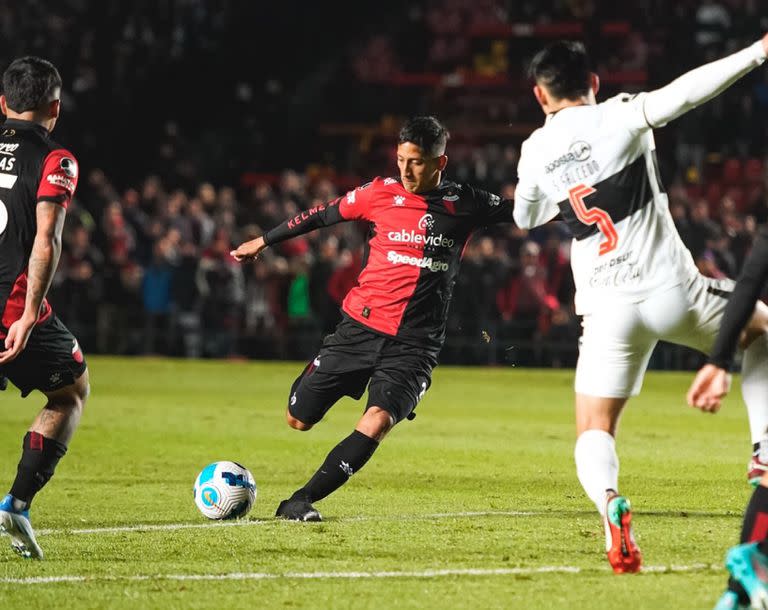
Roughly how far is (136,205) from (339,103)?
6365 millimetres

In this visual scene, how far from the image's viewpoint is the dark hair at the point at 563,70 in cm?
626

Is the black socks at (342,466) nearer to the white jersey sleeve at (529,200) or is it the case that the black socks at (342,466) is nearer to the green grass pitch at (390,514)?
the green grass pitch at (390,514)

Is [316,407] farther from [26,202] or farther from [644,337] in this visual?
[644,337]

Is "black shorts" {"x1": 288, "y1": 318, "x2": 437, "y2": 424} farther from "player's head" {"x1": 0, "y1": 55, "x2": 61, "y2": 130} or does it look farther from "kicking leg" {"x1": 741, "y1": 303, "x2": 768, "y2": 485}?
"kicking leg" {"x1": 741, "y1": 303, "x2": 768, "y2": 485}

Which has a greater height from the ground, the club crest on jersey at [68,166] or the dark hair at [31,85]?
the dark hair at [31,85]

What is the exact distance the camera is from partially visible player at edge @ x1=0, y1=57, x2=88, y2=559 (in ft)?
22.4

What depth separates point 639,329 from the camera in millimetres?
6160

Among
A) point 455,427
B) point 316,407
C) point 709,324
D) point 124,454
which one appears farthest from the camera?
point 455,427

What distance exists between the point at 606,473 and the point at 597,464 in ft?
0.18

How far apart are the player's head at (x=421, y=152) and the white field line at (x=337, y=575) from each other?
286 centimetres

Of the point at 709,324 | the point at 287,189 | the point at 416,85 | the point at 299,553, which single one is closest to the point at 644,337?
the point at 709,324

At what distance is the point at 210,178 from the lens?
2894cm

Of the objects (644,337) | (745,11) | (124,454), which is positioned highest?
(745,11)

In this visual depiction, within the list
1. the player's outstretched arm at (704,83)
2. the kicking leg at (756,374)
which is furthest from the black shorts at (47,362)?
the kicking leg at (756,374)
